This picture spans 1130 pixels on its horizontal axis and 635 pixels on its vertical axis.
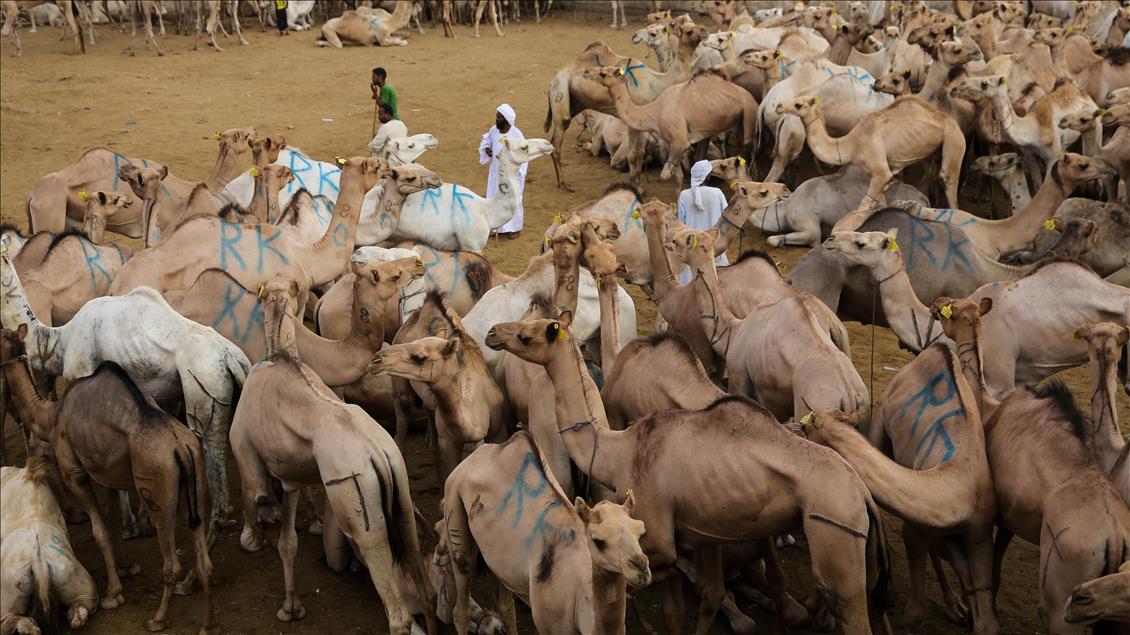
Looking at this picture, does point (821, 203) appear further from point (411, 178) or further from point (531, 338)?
point (531, 338)

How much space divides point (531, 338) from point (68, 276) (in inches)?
167

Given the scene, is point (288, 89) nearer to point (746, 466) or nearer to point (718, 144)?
point (718, 144)

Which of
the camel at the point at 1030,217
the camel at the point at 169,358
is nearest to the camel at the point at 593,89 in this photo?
the camel at the point at 1030,217

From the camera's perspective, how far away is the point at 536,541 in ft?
18.1

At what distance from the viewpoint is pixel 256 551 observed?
7.39 meters

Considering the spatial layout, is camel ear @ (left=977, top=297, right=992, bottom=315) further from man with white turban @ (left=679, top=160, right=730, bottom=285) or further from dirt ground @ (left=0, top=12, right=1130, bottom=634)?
man with white turban @ (left=679, top=160, right=730, bottom=285)

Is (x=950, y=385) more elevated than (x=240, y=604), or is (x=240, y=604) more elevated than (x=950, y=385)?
(x=950, y=385)

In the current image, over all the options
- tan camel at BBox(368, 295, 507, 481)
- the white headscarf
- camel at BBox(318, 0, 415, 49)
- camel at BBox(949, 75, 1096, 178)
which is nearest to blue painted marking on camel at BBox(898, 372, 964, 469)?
tan camel at BBox(368, 295, 507, 481)

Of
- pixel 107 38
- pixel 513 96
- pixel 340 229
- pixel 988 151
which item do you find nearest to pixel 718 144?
pixel 988 151

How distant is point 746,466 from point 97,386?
3567mm

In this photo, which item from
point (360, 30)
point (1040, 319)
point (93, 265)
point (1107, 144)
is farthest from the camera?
point (360, 30)

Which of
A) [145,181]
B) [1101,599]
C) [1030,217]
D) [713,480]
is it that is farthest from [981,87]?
[1101,599]

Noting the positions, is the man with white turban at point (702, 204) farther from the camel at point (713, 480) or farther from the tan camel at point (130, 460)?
the tan camel at point (130, 460)

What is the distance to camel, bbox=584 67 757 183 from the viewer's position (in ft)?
42.9
